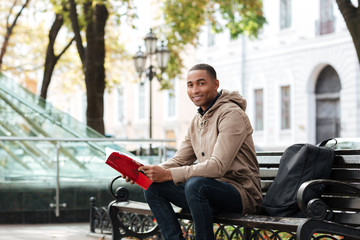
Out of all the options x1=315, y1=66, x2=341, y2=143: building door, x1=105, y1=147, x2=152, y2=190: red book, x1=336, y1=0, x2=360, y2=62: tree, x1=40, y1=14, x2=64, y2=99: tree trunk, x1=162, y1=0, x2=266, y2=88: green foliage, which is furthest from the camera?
x1=315, y1=66, x2=341, y2=143: building door

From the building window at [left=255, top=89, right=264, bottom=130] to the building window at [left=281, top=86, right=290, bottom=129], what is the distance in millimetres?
1645

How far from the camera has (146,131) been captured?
43656mm

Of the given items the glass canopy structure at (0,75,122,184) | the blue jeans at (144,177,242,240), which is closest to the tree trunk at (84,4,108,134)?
the glass canopy structure at (0,75,122,184)

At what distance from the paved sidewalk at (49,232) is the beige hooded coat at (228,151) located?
339cm

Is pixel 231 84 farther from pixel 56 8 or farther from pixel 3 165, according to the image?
pixel 3 165

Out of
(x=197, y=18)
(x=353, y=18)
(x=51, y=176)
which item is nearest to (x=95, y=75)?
(x=51, y=176)

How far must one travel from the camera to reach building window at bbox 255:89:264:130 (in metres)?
32.9

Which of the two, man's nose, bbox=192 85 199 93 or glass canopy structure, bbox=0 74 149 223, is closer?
man's nose, bbox=192 85 199 93

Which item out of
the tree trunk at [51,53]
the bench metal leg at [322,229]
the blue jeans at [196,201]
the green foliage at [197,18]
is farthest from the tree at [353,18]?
the tree trunk at [51,53]

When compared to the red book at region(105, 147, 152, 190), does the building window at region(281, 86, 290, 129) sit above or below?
above

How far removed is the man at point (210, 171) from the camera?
4855 mm

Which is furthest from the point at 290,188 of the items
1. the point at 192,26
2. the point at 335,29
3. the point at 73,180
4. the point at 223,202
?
the point at 335,29

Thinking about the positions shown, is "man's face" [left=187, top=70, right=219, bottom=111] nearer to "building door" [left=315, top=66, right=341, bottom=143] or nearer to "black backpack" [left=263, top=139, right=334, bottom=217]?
"black backpack" [left=263, top=139, right=334, bottom=217]

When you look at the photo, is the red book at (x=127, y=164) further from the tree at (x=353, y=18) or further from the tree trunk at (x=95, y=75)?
the tree trunk at (x=95, y=75)
